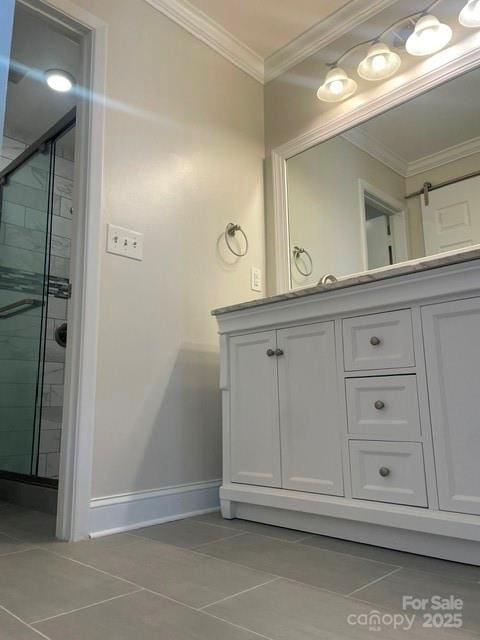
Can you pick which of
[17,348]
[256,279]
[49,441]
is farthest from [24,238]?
[256,279]

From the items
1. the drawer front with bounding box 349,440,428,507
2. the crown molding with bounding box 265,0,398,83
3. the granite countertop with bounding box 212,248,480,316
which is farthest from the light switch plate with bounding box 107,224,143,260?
the crown molding with bounding box 265,0,398,83

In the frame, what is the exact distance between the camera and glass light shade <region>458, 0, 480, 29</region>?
194 cm

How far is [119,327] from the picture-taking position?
6.18ft

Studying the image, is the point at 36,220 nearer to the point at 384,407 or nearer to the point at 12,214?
the point at 12,214

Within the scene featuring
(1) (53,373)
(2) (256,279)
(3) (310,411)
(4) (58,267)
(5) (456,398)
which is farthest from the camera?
(4) (58,267)

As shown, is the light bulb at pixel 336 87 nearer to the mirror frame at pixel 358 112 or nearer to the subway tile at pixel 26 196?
the mirror frame at pixel 358 112

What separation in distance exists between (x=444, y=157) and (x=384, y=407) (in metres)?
1.22

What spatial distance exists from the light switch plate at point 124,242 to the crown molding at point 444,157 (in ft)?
4.11

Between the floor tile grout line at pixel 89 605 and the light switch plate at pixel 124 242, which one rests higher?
the light switch plate at pixel 124 242

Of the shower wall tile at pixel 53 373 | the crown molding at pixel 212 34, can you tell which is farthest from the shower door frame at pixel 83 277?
the shower wall tile at pixel 53 373

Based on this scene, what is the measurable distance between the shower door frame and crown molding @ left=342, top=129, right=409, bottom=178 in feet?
3.95

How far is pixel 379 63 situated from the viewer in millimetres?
2250

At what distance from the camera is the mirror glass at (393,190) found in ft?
6.58

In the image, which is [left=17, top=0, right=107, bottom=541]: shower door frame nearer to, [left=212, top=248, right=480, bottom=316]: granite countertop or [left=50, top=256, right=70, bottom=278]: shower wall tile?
[left=212, top=248, right=480, bottom=316]: granite countertop
